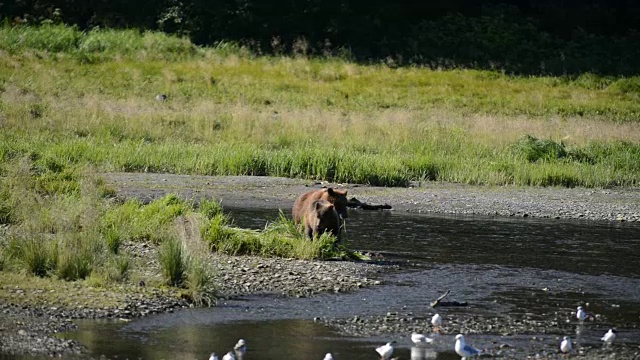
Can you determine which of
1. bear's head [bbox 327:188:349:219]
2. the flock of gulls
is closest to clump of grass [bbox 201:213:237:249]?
bear's head [bbox 327:188:349:219]

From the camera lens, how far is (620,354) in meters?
10.8

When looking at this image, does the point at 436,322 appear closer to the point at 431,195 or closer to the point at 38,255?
the point at 38,255

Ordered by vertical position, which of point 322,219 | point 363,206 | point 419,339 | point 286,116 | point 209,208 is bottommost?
point 363,206

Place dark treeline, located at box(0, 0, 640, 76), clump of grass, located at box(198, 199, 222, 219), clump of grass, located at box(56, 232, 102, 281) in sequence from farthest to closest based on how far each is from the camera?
dark treeline, located at box(0, 0, 640, 76) → clump of grass, located at box(198, 199, 222, 219) → clump of grass, located at box(56, 232, 102, 281)

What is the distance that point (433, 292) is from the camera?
13.5m

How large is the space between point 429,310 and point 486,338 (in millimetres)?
1268

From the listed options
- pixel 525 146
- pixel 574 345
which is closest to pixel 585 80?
pixel 525 146

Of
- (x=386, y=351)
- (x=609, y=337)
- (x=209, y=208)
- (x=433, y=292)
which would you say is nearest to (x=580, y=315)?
(x=609, y=337)

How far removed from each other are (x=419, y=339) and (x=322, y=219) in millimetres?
4417

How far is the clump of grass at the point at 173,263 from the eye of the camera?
12703 mm

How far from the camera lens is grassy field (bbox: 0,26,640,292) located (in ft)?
48.6

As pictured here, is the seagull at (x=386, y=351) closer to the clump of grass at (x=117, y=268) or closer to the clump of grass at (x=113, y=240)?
the clump of grass at (x=117, y=268)

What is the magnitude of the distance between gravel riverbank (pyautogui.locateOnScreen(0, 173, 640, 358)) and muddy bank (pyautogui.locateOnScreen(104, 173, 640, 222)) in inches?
0.7

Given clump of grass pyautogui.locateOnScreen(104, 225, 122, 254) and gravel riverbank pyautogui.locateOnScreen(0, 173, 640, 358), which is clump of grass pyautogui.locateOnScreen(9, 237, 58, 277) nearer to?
gravel riverbank pyautogui.locateOnScreen(0, 173, 640, 358)
